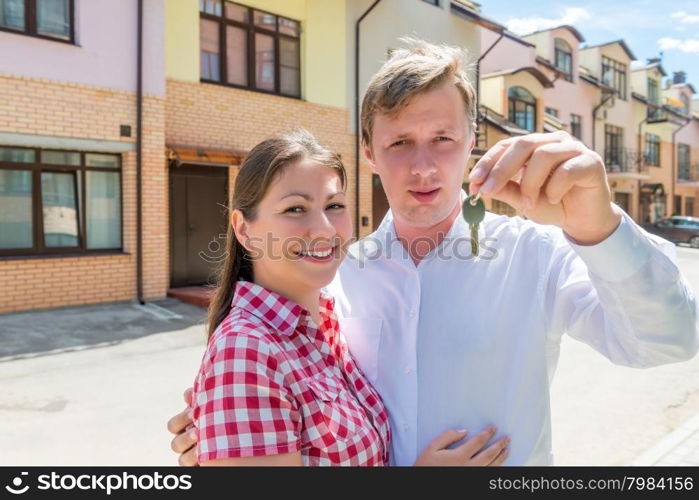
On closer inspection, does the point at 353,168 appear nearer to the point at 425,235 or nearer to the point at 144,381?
the point at 144,381

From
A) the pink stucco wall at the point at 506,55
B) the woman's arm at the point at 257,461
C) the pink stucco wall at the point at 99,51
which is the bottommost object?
the woman's arm at the point at 257,461

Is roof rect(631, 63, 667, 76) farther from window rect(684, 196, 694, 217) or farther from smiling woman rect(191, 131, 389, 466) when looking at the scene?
smiling woman rect(191, 131, 389, 466)

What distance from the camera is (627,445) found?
454cm

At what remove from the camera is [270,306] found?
1.58 metres

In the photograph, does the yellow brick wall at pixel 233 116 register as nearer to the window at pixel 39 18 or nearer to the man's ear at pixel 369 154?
the window at pixel 39 18

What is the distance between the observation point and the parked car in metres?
27.3

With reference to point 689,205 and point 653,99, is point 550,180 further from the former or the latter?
point 689,205

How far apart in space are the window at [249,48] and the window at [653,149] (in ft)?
85.1

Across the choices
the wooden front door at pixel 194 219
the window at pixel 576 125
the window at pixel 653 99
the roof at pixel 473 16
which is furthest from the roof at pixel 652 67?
the wooden front door at pixel 194 219

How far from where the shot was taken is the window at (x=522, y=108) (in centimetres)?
2094

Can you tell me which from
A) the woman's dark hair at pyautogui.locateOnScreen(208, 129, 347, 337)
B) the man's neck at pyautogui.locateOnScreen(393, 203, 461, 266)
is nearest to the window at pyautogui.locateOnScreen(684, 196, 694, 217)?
the man's neck at pyautogui.locateOnScreen(393, 203, 461, 266)

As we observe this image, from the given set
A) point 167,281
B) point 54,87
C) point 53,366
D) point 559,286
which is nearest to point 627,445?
point 559,286

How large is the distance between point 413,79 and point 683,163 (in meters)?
40.5

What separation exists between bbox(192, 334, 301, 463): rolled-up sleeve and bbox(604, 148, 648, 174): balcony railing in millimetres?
29654
